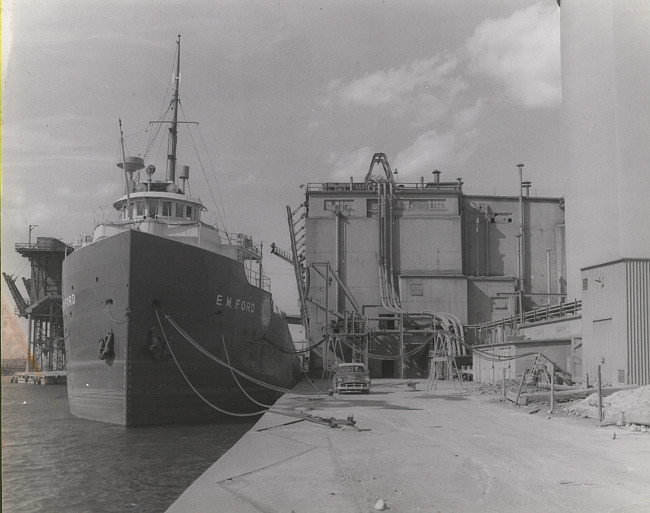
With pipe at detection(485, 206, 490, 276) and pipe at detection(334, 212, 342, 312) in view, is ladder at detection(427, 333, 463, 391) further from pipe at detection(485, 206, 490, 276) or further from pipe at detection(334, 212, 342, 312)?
pipe at detection(485, 206, 490, 276)

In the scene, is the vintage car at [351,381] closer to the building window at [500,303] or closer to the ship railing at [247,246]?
the ship railing at [247,246]

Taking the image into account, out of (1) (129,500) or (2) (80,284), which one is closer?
(1) (129,500)

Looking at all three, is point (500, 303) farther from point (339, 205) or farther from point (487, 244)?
point (339, 205)

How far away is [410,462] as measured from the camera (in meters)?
9.12

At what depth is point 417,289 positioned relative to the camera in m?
41.4

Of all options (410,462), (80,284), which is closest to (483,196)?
(80,284)

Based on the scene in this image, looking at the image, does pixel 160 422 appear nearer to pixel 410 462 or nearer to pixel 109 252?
pixel 109 252

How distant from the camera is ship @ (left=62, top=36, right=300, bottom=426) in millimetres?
16344

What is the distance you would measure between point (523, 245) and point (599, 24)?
912 inches

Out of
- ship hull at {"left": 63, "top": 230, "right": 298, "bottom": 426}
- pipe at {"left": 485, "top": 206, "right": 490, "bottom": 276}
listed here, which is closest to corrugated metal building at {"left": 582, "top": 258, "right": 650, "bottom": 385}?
ship hull at {"left": 63, "top": 230, "right": 298, "bottom": 426}

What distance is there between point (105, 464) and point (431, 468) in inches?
279

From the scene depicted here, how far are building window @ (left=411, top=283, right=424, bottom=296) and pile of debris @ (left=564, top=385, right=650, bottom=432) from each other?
1039 inches

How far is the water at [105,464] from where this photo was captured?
31.5 feet

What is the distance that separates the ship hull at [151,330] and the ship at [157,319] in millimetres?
29
